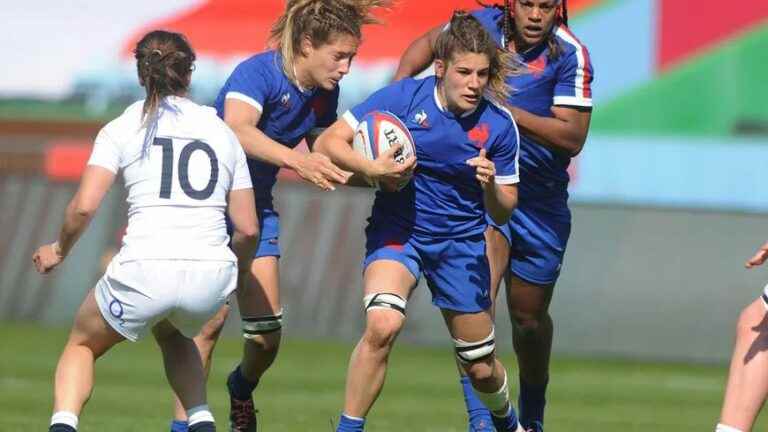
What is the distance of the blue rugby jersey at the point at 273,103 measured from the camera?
8109mm

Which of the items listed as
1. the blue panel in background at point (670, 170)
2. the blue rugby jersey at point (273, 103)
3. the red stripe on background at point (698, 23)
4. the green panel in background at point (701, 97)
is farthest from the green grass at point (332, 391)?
the red stripe on background at point (698, 23)

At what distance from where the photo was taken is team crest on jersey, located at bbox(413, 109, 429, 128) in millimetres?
7645

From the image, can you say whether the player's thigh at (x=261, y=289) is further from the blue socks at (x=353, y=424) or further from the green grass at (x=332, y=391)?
the green grass at (x=332, y=391)

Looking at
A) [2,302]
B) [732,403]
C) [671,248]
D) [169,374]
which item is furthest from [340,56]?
[2,302]

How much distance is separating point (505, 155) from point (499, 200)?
0.24 meters

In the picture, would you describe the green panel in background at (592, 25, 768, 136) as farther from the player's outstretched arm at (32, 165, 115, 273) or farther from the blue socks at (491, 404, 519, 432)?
the player's outstretched arm at (32, 165, 115, 273)

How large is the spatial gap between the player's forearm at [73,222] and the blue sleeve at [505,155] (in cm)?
198

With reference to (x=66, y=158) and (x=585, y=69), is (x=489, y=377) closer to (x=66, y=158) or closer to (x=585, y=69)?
(x=585, y=69)

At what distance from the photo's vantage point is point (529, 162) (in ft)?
28.5

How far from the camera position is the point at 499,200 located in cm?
755

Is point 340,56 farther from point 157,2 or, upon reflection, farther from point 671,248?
point 157,2

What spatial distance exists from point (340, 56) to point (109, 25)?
54.7ft

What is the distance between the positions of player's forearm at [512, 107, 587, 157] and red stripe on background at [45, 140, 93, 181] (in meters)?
13.3

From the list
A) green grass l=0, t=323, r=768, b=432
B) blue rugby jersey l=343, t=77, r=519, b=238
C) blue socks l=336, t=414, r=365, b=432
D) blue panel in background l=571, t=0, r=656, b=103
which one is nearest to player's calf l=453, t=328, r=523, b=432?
blue rugby jersey l=343, t=77, r=519, b=238
